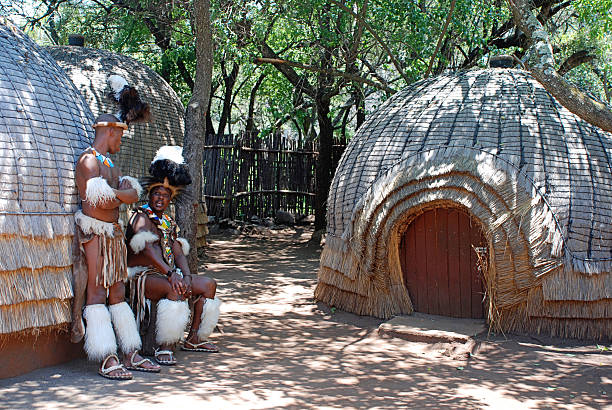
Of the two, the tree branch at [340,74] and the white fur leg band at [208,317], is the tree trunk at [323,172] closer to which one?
the tree branch at [340,74]

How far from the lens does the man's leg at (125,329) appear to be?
16.1ft

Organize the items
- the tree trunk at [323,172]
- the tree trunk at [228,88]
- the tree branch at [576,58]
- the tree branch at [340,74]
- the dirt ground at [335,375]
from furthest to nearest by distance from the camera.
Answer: the tree trunk at [228,88]
the tree trunk at [323,172]
the tree branch at [576,58]
the tree branch at [340,74]
the dirt ground at [335,375]

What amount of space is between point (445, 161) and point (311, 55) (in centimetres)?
560

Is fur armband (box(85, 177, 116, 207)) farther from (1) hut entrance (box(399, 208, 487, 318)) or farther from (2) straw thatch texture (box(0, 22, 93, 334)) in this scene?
(1) hut entrance (box(399, 208, 487, 318))

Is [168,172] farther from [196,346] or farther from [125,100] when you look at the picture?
[196,346]

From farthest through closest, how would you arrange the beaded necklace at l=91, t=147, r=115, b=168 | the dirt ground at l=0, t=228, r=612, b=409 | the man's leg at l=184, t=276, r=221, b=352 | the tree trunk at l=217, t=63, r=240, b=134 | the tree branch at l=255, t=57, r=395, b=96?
the tree trunk at l=217, t=63, r=240, b=134 < the tree branch at l=255, t=57, r=395, b=96 < the man's leg at l=184, t=276, r=221, b=352 < the beaded necklace at l=91, t=147, r=115, b=168 < the dirt ground at l=0, t=228, r=612, b=409

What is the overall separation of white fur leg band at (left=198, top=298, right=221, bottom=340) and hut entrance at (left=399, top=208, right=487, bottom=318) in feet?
7.81

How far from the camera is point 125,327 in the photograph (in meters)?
4.91

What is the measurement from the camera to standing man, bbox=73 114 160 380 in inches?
187

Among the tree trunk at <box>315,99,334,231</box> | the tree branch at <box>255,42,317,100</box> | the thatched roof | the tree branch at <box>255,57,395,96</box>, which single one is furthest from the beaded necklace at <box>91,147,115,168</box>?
the tree trunk at <box>315,99,334,231</box>

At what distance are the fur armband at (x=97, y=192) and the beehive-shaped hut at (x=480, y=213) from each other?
302cm

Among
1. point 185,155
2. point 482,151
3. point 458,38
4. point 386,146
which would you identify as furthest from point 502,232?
point 458,38

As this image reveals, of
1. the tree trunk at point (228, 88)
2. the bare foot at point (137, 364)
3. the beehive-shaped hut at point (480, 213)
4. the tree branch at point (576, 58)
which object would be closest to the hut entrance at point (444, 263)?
the beehive-shaped hut at point (480, 213)

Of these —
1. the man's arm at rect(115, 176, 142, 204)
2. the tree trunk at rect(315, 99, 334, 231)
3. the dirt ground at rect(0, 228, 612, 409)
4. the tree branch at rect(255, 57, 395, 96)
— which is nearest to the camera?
the dirt ground at rect(0, 228, 612, 409)
